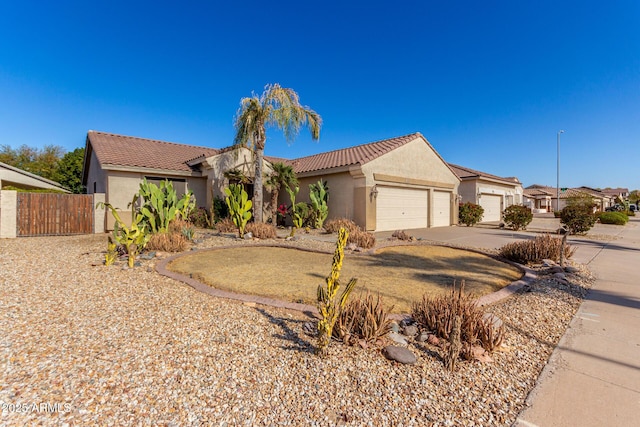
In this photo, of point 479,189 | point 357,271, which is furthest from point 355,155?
point 479,189

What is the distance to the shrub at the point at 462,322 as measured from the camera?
312 centimetres

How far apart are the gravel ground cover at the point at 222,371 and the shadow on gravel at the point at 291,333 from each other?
0.02 m

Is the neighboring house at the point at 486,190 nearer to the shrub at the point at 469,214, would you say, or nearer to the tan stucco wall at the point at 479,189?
the tan stucco wall at the point at 479,189

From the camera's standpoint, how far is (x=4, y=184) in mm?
17156

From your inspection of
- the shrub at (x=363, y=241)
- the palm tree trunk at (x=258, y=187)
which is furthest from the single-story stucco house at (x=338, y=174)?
the shrub at (x=363, y=241)

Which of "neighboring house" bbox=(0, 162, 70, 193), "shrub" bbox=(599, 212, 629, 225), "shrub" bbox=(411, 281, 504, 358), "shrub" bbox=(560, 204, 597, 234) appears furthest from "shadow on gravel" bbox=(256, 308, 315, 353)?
"shrub" bbox=(599, 212, 629, 225)

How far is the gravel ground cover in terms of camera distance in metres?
2.14

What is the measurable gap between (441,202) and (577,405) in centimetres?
1795

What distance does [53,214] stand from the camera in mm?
12039

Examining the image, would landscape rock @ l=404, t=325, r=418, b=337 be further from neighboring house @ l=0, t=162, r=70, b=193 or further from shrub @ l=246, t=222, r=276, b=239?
neighboring house @ l=0, t=162, r=70, b=193

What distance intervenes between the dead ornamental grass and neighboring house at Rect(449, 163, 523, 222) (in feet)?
53.0

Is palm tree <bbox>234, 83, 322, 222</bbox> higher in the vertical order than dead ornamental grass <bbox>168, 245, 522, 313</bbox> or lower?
higher

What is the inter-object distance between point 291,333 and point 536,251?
7287 mm

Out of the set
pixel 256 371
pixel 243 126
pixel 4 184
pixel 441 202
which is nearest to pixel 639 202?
pixel 441 202
